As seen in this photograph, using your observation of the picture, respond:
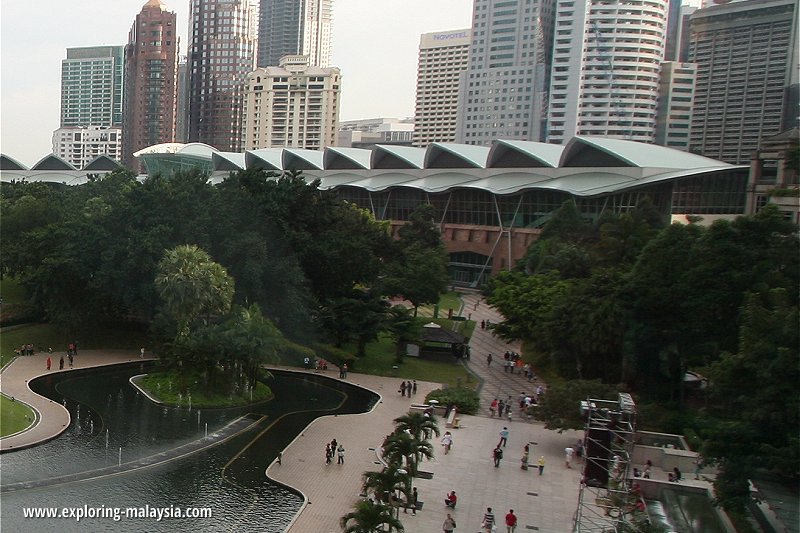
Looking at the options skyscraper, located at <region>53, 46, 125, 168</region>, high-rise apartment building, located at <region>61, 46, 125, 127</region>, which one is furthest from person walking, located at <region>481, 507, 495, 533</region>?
high-rise apartment building, located at <region>61, 46, 125, 127</region>

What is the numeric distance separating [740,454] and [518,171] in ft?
160

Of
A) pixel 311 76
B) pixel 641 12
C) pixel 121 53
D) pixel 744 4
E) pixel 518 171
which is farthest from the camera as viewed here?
pixel 121 53

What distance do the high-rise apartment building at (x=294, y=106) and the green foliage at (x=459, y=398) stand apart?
10275 centimetres

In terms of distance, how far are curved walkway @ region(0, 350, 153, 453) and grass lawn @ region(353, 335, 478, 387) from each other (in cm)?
1046

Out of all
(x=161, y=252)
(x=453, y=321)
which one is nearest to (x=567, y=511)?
(x=161, y=252)

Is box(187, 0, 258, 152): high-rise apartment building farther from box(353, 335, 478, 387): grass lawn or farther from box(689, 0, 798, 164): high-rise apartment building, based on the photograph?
box(353, 335, 478, 387): grass lawn

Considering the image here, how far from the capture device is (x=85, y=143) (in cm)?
15525

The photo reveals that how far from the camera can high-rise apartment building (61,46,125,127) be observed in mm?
171625

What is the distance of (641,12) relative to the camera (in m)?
106

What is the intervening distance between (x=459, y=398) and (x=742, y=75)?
83.8 meters

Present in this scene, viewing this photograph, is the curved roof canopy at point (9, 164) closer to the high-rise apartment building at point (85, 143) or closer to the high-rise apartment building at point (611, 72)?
A: the high-rise apartment building at point (85, 143)

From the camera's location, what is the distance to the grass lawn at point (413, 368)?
1352 inches

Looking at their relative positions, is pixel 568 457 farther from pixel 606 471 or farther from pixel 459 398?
pixel 459 398

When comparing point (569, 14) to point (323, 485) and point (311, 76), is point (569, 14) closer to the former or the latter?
point (311, 76)
